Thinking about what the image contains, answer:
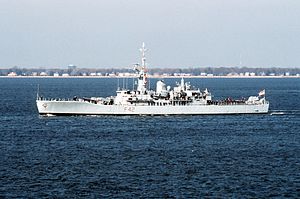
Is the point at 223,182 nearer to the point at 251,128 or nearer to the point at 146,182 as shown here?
the point at 146,182

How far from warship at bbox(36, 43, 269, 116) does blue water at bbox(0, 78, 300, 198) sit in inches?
130

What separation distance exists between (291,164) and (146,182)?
640 inches

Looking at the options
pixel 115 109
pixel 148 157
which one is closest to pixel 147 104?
pixel 115 109

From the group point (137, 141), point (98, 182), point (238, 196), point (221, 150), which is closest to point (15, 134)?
point (137, 141)

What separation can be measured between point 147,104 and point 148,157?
47.0 meters

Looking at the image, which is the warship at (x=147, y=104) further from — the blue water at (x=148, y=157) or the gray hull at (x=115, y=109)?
the blue water at (x=148, y=157)

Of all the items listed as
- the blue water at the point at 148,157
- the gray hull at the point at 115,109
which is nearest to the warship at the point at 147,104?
the gray hull at the point at 115,109

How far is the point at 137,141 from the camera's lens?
288 feet

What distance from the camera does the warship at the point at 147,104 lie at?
392ft

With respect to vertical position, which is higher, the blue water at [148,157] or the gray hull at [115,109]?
the gray hull at [115,109]

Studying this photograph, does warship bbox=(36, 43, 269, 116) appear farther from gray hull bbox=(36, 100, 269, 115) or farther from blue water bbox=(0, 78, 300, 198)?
blue water bbox=(0, 78, 300, 198)

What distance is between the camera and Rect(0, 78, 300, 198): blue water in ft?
190

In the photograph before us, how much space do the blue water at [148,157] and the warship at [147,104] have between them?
10.8 ft

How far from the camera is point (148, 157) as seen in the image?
244 feet
